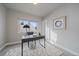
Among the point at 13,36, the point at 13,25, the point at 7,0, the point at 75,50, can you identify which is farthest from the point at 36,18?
the point at 75,50

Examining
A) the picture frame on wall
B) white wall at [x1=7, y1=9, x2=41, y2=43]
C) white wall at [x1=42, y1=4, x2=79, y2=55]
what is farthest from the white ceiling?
the picture frame on wall

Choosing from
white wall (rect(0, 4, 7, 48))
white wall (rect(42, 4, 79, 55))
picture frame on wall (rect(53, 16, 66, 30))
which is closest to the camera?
white wall (rect(42, 4, 79, 55))

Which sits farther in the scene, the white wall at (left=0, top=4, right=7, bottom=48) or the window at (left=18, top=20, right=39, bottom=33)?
the window at (left=18, top=20, right=39, bottom=33)

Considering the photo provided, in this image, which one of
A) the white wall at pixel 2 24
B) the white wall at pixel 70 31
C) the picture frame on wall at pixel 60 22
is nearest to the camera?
the white wall at pixel 70 31

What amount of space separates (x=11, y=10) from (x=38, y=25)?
1.41 m

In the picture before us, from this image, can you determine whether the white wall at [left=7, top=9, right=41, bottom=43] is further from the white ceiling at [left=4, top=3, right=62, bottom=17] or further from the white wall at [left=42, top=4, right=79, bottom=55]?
the white wall at [left=42, top=4, right=79, bottom=55]

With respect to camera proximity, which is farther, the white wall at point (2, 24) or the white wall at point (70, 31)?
the white wall at point (2, 24)

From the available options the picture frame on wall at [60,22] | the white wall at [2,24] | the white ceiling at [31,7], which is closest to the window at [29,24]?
the white ceiling at [31,7]

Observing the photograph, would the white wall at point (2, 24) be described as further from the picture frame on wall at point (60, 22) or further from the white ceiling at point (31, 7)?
the picture frame on wall at point (60, 22)

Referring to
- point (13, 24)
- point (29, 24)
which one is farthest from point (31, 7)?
point (13, 24)

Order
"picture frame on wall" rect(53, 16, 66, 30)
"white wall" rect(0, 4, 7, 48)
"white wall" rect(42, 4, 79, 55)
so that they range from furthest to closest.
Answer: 1. "picture frame on wall" rect(53, 16, 66, 30)
2. "white wall" rect(0, 4, 7, 48)
3. "white wall" rect(42, 4, 79, 55)

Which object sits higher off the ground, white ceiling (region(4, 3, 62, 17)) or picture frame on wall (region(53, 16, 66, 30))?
white ceiling (region(4, 3, 62, 17))

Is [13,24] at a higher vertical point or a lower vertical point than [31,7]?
lower

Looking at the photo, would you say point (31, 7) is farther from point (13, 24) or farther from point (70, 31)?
point (70, 31)
